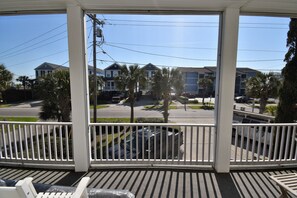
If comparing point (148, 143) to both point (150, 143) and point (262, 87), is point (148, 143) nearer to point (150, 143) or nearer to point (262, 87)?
point (150, 143)

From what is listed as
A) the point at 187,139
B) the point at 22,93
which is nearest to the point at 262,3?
the point at 187,139

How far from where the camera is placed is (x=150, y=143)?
308 centimetres

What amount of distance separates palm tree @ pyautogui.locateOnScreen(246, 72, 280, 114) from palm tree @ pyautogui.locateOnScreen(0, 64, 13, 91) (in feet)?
14.4

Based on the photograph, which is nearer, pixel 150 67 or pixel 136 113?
pixel 150 67

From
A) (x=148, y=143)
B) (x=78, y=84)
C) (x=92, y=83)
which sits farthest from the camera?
(x=92, y=83)

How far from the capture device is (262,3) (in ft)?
8.18

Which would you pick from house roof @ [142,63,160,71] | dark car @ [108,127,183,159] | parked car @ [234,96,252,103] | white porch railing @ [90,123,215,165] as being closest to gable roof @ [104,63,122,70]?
house roof @ [142,63,160,71]

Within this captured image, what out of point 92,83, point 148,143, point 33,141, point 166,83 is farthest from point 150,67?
point 33,141

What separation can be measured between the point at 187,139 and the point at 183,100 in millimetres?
701

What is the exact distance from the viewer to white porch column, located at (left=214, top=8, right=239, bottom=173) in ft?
8.48

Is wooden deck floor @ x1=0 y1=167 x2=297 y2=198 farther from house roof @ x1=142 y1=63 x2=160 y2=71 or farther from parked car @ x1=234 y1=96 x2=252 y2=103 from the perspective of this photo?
house roof @ x1=142 y1=63 x2=160 y2=71

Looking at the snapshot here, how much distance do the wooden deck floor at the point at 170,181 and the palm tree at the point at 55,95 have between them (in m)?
0.96

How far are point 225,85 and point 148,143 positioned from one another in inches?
62.2

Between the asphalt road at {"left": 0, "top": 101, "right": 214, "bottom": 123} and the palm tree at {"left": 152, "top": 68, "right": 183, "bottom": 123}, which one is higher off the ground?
the palm tree at {"left": 152, "top": 68, "right": 183, "bottom": 123}
